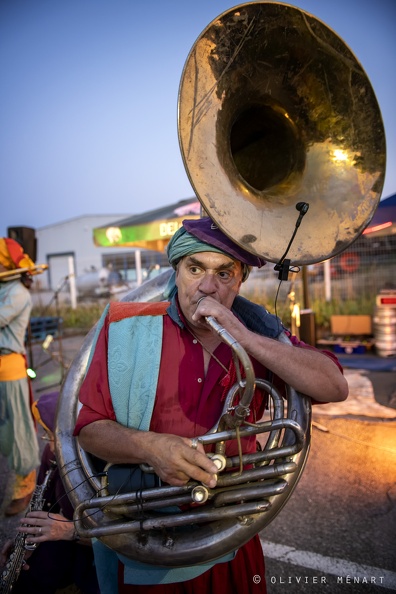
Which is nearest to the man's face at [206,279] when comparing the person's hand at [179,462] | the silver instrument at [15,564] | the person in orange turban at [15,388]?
the person's hand at [179,462]

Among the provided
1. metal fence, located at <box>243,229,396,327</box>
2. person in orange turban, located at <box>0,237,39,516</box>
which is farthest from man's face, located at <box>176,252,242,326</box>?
metal fence, located at <box>243,229,396,327</box>

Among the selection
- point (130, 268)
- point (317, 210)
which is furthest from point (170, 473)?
point (130, 268)

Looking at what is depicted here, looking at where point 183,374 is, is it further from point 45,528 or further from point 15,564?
point 15,564

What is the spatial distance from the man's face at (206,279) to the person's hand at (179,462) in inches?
17.3

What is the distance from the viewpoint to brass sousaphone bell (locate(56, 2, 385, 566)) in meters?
1.25

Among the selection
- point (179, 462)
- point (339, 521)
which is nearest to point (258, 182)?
point (179, 462)

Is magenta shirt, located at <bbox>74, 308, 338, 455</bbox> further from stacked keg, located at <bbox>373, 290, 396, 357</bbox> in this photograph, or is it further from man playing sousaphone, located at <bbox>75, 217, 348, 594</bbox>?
stacked keg, located at <bbox>373, 290, 396, 357</bbox>

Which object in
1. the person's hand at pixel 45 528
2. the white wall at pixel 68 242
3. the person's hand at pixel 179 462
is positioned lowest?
the person's hand at pixel 45 528

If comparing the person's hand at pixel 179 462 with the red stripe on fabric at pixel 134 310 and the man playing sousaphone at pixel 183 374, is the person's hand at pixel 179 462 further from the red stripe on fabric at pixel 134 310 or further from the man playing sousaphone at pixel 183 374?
the red stripe on fabric at pixel 134 310

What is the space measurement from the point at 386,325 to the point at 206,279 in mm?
7239

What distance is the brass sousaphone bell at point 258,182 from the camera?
125 centimetres

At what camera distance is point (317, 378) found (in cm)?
141

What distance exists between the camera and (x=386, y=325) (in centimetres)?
773

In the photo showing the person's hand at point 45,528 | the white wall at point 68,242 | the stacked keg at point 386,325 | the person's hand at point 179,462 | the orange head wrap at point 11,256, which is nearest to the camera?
the person's hand at point 179,462
